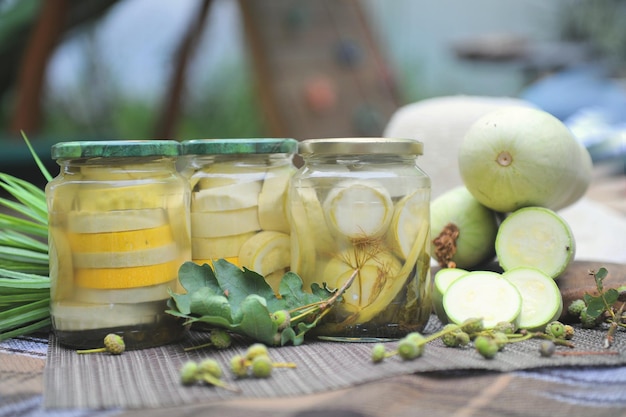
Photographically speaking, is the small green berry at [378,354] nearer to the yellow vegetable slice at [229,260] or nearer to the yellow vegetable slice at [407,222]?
the yellow vegetable slice at [407,222]

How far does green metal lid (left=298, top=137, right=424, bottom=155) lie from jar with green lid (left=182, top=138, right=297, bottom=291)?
0.31 feet

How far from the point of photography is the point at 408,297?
3.02 feet

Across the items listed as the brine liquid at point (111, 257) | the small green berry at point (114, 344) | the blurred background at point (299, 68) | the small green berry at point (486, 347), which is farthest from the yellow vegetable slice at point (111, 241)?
the blurred background at point (299, 68)

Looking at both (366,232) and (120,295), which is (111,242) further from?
(366,232)

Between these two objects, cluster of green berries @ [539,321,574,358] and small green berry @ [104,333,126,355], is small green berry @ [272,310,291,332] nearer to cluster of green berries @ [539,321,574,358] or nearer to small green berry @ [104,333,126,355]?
small green berry @ [104,333,126,355]

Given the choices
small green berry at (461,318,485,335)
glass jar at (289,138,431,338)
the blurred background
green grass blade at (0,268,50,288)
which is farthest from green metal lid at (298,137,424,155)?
the blurred background

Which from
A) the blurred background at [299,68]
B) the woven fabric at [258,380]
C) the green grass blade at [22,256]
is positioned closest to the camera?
the woven fabric at [258,380]

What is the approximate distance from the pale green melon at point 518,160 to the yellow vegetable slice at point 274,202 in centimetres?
30

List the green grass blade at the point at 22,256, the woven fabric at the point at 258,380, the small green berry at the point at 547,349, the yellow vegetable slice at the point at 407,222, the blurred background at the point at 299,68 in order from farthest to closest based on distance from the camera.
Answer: the blurred background at the point at 299,68
the green grass blade at the point at 22,256
the yellow vegetable slice at the point at 407,222
the small green berry at the point at 547,349
the woven fabric at the point at 258,380

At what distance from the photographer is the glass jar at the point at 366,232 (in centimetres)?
90

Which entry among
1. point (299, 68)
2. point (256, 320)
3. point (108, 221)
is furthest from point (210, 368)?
point (299, 68)

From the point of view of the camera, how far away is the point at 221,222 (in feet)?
3.20

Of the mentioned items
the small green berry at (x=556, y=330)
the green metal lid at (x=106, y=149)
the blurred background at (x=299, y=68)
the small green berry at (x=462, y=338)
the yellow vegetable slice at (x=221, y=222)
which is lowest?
the small green berry at (x=462, y=338)

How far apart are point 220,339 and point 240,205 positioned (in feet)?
0.64
